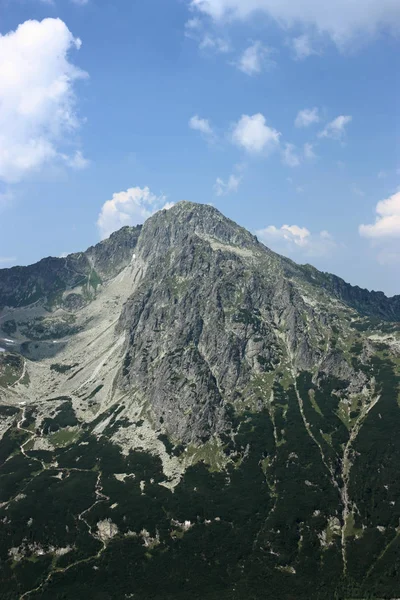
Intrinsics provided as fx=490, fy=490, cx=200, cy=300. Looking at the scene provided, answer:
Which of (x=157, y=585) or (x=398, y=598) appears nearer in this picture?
(x=398, y=598)

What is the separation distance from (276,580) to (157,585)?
46.4 meters

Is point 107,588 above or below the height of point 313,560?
below

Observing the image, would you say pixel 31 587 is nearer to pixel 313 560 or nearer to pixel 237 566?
pixel 237 566

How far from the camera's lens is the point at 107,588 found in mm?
190375

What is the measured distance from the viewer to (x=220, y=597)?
18288 centimetres

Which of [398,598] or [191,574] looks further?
[191,574]

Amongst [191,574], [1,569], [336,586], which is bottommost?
[1,569]

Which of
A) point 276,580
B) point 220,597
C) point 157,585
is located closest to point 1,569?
point 157,585

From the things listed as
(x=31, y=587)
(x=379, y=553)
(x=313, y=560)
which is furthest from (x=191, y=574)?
(x=379, y=553)

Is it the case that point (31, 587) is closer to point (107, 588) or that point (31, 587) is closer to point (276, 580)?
point (107, 588)

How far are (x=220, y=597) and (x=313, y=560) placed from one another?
41343 millimetres

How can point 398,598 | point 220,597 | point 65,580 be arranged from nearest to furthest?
point 398,598 < point 220,597 < point 65,580

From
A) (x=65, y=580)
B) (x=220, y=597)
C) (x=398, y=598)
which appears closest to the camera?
(x=398, y=598)

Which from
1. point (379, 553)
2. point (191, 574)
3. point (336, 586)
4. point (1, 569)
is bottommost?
point (1, 569)
